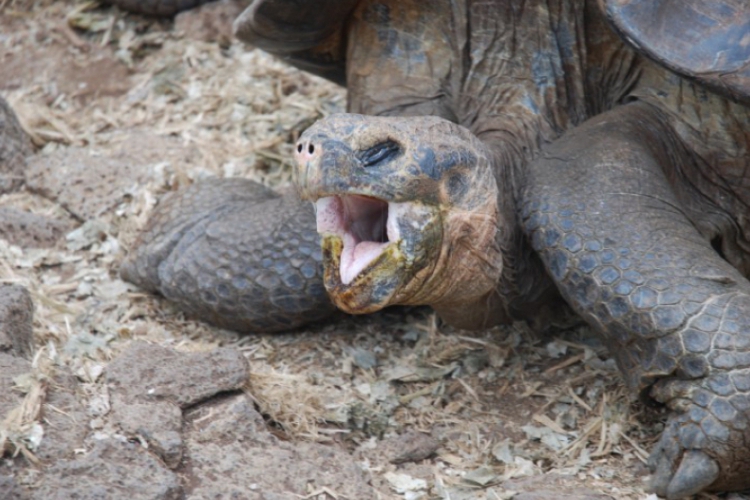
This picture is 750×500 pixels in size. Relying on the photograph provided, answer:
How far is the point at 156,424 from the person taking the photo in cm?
369

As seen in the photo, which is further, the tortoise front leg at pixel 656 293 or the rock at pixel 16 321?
the rock at pixel 16 321

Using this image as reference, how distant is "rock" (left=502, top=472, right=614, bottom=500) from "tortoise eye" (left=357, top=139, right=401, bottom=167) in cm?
104

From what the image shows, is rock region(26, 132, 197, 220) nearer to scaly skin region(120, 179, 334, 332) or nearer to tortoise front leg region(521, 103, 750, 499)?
scaly skin region(120, 179, 334, 332)

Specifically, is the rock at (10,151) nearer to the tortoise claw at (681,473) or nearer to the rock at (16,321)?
the rock at (16,321)

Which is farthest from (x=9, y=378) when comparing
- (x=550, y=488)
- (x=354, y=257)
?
(x=550, y=488)

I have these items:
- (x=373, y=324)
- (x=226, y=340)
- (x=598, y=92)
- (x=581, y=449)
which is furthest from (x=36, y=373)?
(x=598, y=92)

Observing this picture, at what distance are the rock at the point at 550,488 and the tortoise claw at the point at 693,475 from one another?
0.20 metres

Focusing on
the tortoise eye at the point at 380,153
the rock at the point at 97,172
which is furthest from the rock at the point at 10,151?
the tortoise eye at the point at 380,153

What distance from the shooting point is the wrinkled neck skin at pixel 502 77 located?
429 centimetres

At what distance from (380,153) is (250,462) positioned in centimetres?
98

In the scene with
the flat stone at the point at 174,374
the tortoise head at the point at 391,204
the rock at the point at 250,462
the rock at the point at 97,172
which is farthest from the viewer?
the rock at the point at 97,172

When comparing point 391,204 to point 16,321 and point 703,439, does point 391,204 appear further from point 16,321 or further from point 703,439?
point 16,321

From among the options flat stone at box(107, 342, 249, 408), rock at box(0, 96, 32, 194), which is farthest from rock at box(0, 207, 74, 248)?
flat stone at box(107, 342, 249, 408)

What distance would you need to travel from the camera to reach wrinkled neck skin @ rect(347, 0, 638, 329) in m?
4.29
